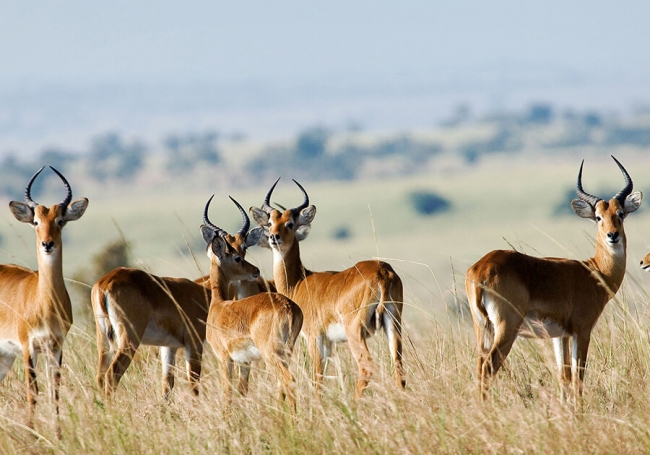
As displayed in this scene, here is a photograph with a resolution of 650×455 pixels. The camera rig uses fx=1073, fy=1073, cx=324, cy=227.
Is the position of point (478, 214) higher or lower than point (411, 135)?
lower

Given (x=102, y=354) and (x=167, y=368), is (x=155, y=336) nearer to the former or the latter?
(x=167, y=368)

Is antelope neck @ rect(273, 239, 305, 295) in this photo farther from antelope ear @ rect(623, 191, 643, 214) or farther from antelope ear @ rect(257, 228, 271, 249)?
antelope ear @ rect(623, 191, 643, 214)

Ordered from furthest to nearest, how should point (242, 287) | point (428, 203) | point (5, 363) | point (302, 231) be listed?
point (428, 203) → point (302, 231) → point (242, 287) → point (5, 363)

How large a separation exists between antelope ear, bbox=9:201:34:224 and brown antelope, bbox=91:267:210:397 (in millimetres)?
727

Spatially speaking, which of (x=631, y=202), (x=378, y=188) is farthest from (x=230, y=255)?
(x=378, y=188)

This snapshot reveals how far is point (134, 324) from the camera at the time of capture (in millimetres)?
8266

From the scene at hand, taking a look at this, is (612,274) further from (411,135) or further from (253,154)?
(411,135)

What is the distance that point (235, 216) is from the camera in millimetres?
76750

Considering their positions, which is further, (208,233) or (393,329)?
(208,233)

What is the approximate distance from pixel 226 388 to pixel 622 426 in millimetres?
2598

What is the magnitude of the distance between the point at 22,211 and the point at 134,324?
1233 millimetres

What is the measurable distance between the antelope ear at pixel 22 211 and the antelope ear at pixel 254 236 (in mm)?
1886

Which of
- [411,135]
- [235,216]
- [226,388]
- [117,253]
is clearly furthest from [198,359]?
[411,135]

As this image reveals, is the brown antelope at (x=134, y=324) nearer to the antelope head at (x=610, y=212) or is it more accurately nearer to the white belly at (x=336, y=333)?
the white belly at (x=336, y=333)
